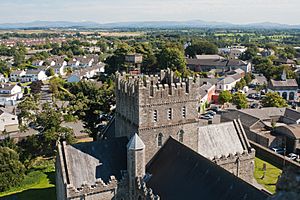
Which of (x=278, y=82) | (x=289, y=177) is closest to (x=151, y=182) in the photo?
(x=289, y=177)

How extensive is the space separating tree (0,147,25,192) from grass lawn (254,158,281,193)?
30727 mm

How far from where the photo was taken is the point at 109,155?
90.7 feet

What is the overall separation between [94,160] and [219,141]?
478 inches

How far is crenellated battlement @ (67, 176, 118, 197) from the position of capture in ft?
79.0

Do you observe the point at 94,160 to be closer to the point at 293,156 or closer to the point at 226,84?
the point at 293,156

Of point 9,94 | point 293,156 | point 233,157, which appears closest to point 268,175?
point 293,156

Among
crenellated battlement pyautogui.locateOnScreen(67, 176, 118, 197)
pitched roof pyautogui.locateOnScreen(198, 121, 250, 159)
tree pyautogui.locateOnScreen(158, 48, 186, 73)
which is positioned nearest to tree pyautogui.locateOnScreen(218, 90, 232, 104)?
tree pyautogui.locateOnScreen(158, 48, 186, 73)

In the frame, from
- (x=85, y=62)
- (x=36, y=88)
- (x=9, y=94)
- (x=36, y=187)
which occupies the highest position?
(x=85, y=62)

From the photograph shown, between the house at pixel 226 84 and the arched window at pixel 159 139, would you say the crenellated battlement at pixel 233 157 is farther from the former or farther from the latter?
the house at pixel 226 84

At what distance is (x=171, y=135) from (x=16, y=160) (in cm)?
2651

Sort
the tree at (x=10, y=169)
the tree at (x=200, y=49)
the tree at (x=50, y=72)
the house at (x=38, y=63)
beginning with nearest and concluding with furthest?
the tree at (x=10, y=169)
the tree at (x=50, y=72)
the house at (x=38, y=63)
the tree at (x=200, y=49)

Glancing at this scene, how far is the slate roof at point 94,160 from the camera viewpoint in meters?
25.6

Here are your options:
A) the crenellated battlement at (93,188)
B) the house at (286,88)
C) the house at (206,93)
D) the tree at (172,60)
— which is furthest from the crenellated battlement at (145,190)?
the tree at (172,60)

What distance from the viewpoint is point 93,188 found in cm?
2483
